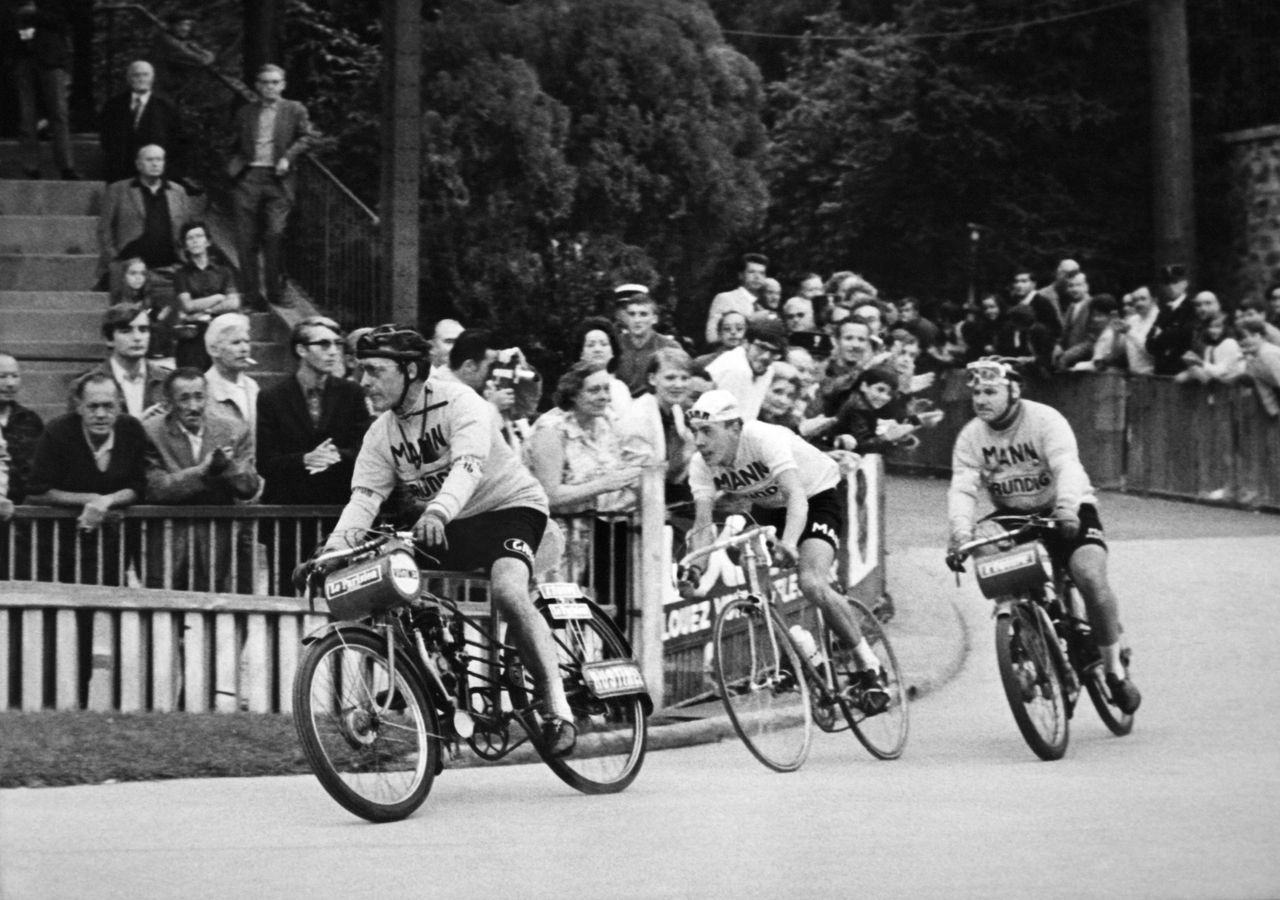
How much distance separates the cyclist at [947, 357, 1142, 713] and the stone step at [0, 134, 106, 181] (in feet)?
32.8

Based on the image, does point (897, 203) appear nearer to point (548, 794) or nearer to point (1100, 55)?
point (1100, 55)

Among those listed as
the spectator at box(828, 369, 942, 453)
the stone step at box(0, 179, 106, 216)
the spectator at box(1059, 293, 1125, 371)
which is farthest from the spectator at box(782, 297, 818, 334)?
the spectator at box(1059, 293, 1125, 371)

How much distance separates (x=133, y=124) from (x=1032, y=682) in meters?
9.61

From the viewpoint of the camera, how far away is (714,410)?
11898 millimetres

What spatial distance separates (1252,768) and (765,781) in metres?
2.20

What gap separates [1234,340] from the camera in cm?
2419

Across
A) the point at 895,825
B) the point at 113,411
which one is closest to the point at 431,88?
the point at 113,411

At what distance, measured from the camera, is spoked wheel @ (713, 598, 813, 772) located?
38.5ft

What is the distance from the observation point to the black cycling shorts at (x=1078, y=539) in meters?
13.0

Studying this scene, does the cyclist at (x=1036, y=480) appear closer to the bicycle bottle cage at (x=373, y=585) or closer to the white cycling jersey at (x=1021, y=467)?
the white cycling jersey at (x=1021, y=467)

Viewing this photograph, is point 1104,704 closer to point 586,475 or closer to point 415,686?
point 586,475

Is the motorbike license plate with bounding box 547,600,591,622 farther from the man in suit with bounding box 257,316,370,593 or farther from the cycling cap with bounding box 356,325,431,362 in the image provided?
the man in suit with bounding box 257,316,370,593

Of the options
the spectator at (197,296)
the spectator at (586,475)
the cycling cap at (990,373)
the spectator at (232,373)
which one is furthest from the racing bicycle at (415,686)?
the spectator at (197,296)

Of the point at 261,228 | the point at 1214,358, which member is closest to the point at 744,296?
the point at 261,228
